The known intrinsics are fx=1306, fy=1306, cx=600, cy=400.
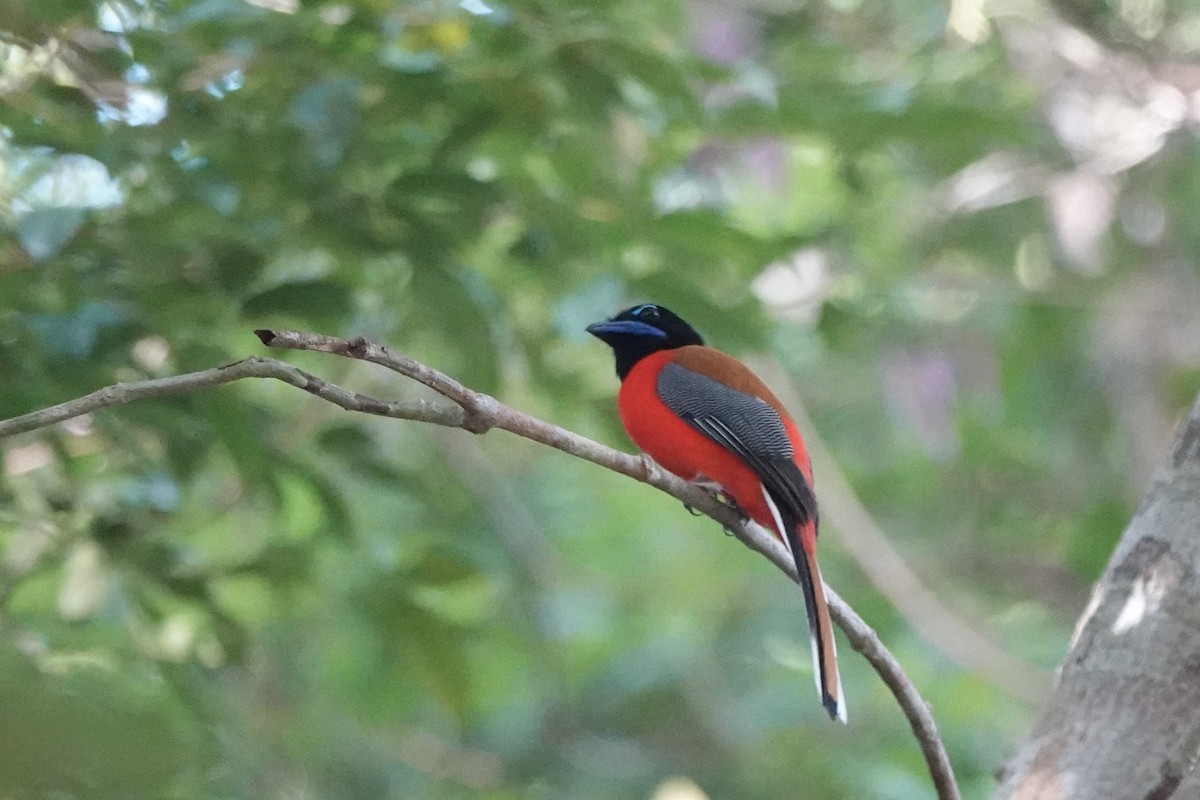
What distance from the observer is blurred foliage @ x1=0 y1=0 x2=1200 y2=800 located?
10.4 feet

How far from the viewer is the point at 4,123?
2.93 meters

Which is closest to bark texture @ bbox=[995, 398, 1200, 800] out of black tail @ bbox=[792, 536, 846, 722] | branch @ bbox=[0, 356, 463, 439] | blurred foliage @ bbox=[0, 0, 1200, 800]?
black tail @ bbox=[792, 536, 846, 722]

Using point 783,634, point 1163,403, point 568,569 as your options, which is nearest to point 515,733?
point 568,569

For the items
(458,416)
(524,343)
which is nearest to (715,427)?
(524,343)

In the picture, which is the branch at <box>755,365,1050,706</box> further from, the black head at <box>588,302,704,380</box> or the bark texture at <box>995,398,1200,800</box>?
the bark texture at <box>995,398,1200,800</box>

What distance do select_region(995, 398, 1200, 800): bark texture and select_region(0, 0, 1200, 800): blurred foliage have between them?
4.10 ft

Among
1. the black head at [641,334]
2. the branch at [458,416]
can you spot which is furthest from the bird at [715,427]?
the branch at [458,416]

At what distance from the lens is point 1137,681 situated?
270cm

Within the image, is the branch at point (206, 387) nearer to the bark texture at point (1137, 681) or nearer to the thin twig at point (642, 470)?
the thin twig at point (642, 470)

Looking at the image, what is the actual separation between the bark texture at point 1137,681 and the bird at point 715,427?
Result: 0.72 m

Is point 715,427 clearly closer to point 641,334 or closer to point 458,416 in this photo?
point 641,334

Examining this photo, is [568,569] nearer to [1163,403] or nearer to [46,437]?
[1163,403]

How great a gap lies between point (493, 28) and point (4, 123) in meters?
1.23

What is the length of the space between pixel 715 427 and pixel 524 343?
700 millimetres
